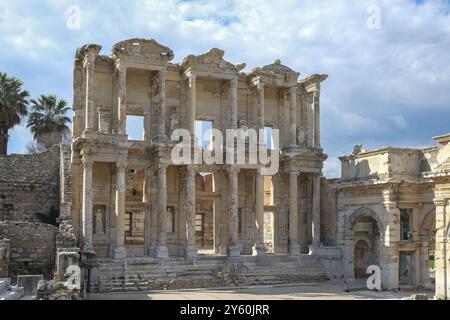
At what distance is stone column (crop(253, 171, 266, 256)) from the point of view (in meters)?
30.0

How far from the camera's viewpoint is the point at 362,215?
28.1m

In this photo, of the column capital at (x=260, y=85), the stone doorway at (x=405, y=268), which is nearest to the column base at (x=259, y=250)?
the stone doorway at (x=405, y=268)

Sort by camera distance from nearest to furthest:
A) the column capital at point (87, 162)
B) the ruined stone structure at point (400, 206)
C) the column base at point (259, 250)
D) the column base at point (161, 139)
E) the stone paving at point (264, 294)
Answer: the stone paving at point (264, 294) < the ruined stone structure at point (400, 206) < the column capital at point (87, 162) < the column base at point (161, 139) < the column base at point (259, 250)

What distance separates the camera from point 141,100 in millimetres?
30281

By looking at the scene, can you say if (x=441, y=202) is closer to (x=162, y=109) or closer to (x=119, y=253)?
(x=162, y=109)

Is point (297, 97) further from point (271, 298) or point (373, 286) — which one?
point (271, 298)

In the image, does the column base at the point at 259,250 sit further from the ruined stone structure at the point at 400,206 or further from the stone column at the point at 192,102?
the stone column at the point at 192,102

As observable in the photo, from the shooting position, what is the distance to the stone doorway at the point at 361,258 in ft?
98.4

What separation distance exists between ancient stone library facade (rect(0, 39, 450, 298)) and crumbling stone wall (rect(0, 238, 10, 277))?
0.29ft

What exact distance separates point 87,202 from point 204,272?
6046 millimetres

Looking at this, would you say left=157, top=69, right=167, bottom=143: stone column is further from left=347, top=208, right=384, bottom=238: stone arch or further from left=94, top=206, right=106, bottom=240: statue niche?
left=347, top=208, right=384, bottom=238: stone arch

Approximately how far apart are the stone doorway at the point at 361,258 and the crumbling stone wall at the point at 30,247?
14228mm

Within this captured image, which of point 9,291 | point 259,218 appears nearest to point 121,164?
point 259,218
